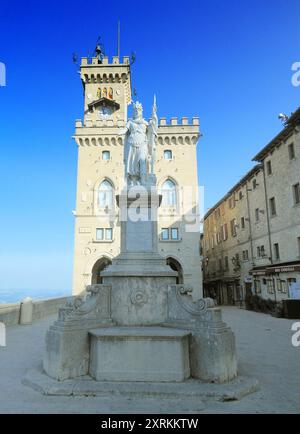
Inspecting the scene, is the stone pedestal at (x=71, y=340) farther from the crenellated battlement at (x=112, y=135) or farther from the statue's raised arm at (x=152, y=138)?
the crenellated battlement at (x=112, y=135)

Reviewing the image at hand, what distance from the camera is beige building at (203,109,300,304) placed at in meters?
23.7

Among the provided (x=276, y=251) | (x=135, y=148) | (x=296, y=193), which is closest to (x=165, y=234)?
(x=276, y=251)

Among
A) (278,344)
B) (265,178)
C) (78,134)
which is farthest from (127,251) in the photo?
(78,134)

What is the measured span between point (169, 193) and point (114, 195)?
616 cm

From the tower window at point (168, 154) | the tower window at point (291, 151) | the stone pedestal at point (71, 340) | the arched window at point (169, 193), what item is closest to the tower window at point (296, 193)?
the tower window at point (291, 151)

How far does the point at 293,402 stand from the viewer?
4.93m

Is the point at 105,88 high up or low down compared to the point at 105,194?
up

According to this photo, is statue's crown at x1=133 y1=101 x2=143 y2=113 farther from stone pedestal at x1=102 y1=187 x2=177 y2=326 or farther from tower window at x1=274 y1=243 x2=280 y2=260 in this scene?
tower window at x1=274 y1=243 x2=280 y2=260

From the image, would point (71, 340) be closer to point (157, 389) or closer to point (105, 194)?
point (157, 389)

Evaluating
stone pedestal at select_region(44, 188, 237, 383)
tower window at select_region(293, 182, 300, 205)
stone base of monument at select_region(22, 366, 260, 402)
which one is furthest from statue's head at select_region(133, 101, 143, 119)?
tower window at select_region(293, 182, 300, 205)

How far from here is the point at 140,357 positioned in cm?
583

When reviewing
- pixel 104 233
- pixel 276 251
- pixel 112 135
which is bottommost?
pixel 276 251

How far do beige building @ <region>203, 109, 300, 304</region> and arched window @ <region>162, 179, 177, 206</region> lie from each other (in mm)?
7350
